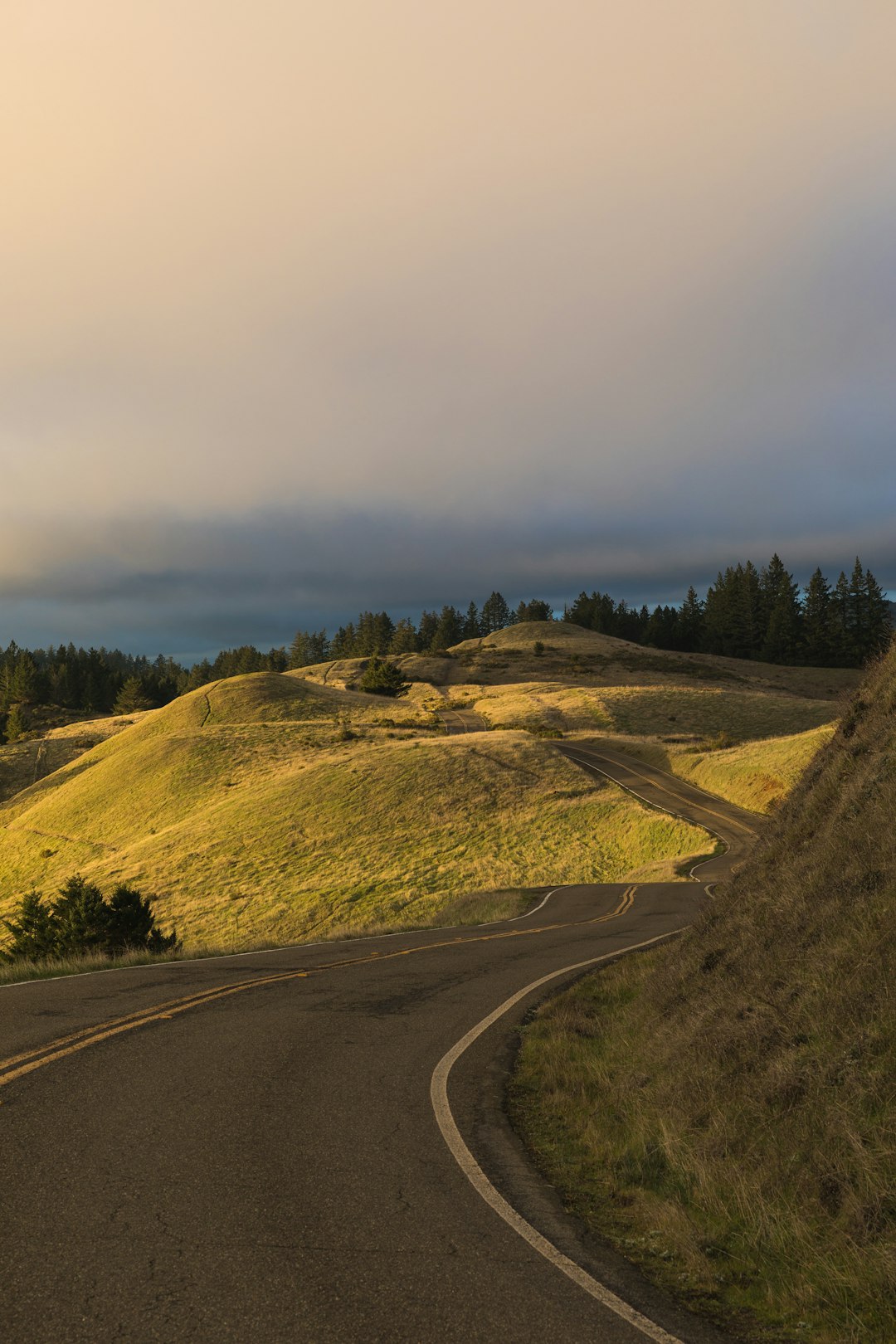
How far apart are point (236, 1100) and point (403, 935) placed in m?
13.8

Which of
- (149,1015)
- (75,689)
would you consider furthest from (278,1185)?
(75,689)

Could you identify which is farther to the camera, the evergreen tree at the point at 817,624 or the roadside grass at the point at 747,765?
the evergreen tree at the point at 817,624

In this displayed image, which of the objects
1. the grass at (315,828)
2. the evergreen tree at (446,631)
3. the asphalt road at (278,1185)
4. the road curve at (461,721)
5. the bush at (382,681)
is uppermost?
the evergreen tree at (446,631)

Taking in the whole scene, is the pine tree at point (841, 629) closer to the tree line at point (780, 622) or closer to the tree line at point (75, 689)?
the tree line at point (780, 622)

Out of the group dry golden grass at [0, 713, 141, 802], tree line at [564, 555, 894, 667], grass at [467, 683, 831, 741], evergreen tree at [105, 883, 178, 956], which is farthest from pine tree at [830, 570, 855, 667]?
evergreen tree at [105, 883, 178, 956]

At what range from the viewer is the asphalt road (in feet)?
14.7

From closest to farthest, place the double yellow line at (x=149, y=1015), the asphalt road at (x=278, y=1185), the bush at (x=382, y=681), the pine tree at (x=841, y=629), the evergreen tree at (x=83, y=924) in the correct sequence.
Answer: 1. the asphalt road at (x=278, y=1185)
2. the double yellow line at (x=149, y=1015)
3. the evergreen tree at (x=83, y=924)
4. the bush at (x=382, y=681)
5. the pine tree at (x=841, y=629)

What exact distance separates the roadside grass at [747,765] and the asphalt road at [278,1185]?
113 feet

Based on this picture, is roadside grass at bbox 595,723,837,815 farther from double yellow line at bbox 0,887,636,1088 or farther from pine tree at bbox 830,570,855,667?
pine tree at bbox 830,570,855,667

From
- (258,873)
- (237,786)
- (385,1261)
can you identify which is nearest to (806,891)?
(385,1261)

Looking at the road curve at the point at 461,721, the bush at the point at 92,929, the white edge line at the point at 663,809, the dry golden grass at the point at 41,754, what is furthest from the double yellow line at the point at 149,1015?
the dry golden grass at the point at 41,754

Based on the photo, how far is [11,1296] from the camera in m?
4.48

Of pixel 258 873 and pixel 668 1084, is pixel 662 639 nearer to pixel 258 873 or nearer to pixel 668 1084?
pixel 258 873

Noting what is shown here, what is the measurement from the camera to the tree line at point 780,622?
131000 millimetres
